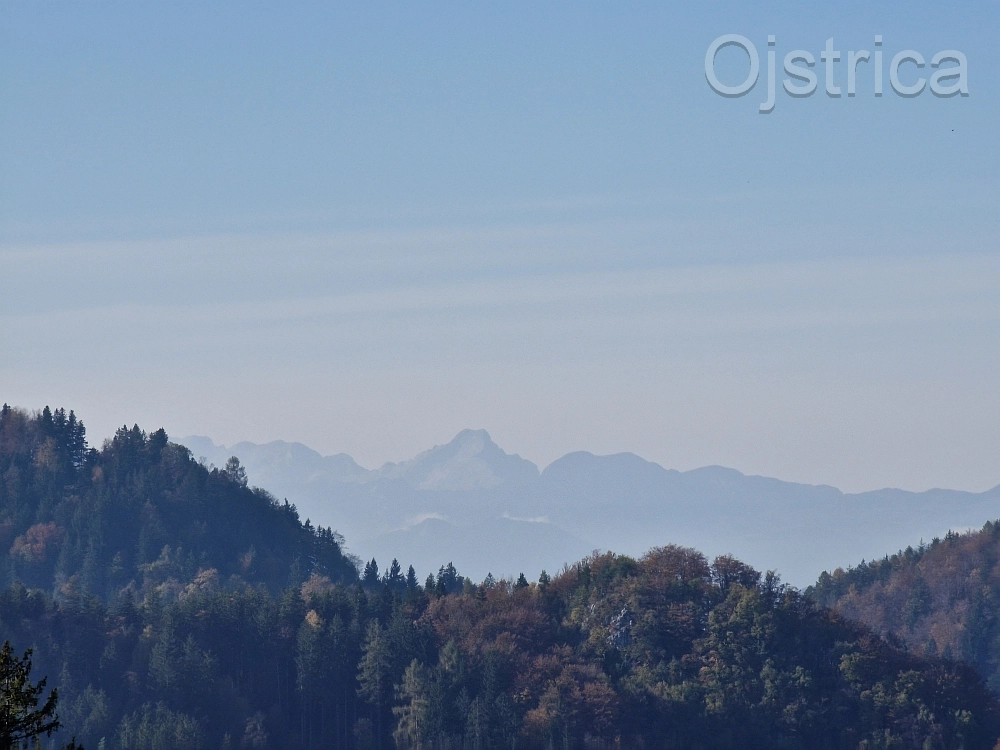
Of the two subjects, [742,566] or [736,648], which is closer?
[736,648]

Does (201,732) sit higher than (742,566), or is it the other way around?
(742,566)

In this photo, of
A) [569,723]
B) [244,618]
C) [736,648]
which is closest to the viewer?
[569,723]

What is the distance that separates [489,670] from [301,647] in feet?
64.2

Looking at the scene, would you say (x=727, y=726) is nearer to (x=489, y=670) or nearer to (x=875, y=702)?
(x=875, y=702)

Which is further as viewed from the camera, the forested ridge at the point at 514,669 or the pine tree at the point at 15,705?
the forested ridge at the point at 514,669

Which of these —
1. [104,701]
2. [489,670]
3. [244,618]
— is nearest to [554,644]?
[489,670]

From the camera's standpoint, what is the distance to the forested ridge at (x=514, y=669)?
137625mm

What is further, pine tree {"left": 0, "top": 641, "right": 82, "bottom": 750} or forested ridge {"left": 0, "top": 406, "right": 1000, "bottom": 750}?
forested ridge {"left": 0, "top": 406, "right": 1000, "bottom": 750}

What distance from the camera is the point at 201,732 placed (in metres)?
138

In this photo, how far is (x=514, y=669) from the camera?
477 feet

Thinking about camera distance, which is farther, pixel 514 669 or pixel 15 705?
pixel 514 669

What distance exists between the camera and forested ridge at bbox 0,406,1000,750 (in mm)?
137625

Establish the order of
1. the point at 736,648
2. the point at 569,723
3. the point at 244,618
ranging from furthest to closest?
the point at 244,618 → the point at 736,648 → the point at 569,723

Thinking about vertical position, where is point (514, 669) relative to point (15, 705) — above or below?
above
